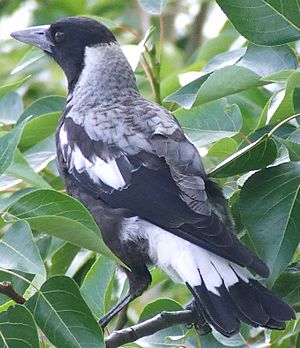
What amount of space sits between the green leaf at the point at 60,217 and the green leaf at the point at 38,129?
896 millimetres

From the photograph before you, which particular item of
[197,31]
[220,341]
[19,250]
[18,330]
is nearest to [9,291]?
[18,330]

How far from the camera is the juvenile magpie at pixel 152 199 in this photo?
2.56m

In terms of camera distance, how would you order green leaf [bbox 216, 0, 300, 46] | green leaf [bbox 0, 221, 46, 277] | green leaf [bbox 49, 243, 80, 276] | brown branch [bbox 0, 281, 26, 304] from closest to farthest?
green leaf [bbox 0, 221, 46, 277] < brown branch [bbox 0, 281, 26, 304] < green leaf [bbox 216, 0, 300, 46] < green leaf [bbox 49, 243, 80, 276]

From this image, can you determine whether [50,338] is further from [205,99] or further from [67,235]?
[205,99]

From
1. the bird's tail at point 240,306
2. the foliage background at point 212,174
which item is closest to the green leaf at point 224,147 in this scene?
the foliage background at point 212,174

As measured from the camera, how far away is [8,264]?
7.04 ft

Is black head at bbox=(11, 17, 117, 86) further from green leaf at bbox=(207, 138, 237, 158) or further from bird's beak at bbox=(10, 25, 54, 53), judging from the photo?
green leaf at bbox=(207, 138, 237, 158)

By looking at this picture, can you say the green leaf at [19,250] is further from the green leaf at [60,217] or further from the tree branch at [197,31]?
the tree branch at [197,31]

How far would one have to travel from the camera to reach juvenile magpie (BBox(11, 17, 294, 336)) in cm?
256

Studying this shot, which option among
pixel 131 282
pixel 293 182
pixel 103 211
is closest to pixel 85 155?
pixel 103 211

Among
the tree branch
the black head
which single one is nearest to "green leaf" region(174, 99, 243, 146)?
the black head

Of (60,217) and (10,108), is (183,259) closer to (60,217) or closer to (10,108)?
(60,217)

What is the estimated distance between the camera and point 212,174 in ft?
8.21

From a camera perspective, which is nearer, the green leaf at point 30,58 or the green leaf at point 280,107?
the green leaf at point 280,107
